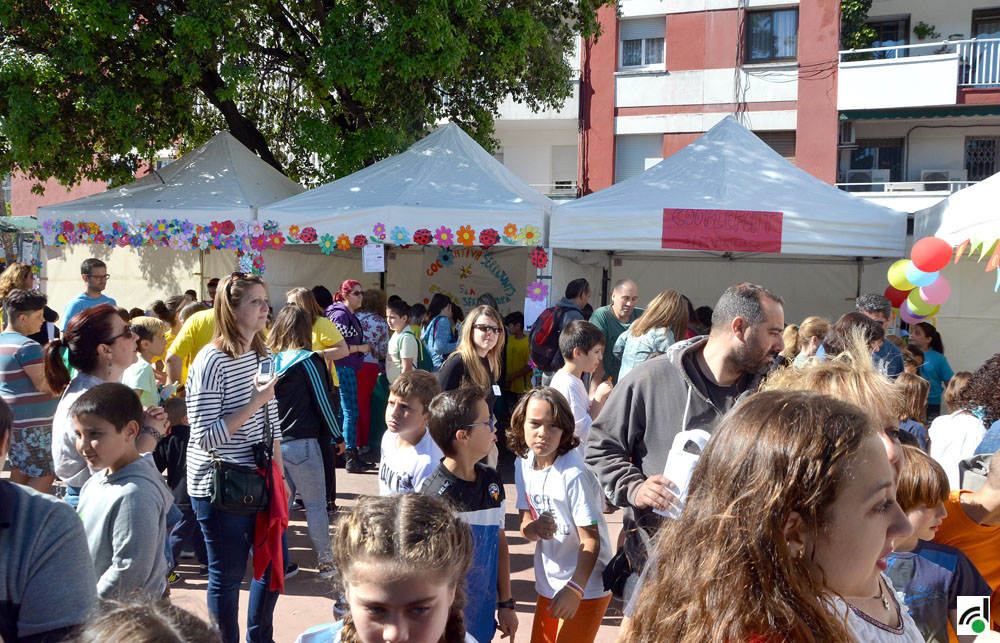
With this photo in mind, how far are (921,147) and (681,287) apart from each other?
400 inches

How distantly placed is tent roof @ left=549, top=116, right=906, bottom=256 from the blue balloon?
3.92 feet

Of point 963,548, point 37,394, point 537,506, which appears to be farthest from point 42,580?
point 37,394

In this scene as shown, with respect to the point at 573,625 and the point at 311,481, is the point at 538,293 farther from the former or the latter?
the point at 573,625

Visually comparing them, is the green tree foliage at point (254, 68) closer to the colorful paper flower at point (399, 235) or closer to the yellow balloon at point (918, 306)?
the colorful paper flower at point (399, 235)

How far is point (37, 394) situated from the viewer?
472 cm

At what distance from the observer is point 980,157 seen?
18156 millimetres

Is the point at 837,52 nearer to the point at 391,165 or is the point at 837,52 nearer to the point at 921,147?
the point at 921,147

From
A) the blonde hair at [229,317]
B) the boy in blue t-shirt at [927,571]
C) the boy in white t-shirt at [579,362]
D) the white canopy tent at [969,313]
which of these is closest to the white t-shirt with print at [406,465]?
the blonde hair at [229,317]

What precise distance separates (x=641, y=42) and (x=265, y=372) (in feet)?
60.1

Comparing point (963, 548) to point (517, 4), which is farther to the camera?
point (517, 4)

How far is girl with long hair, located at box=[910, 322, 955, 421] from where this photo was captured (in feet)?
24.5

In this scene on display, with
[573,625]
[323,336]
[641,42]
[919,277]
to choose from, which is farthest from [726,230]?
[641,42]

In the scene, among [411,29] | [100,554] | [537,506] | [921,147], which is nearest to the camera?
[100,554]

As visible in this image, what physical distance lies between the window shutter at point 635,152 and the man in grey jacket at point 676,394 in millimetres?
17073
